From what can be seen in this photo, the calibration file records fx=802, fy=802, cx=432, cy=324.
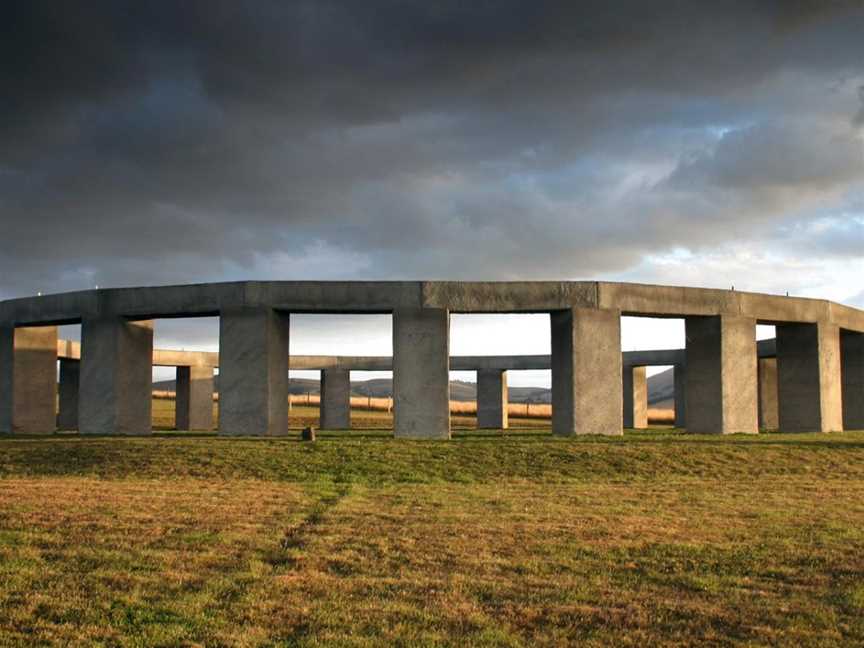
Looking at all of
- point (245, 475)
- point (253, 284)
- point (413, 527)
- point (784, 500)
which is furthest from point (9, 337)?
point (784, 500)

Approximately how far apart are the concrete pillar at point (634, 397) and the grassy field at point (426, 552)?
23418 mm

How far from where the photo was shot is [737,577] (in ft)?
27.7

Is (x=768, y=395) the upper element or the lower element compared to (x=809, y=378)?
lower

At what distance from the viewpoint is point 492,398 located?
144 ft

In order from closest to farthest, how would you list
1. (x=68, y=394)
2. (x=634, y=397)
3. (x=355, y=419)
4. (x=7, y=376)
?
(x=7, y=376) → (x=68, y=394) → (x=634, y=397) → (x=355, y=419)

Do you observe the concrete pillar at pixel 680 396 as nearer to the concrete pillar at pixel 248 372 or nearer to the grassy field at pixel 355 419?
the grassy field at pixel 355 419

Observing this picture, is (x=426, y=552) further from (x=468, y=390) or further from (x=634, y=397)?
(x=468, y=390)

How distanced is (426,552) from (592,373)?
1487cm

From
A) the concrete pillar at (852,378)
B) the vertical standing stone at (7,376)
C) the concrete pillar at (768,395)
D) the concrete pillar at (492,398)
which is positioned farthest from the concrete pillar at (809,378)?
the vertical standing stone at (7,376)

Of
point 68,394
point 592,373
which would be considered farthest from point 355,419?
point 592,373

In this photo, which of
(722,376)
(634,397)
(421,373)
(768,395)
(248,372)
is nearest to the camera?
(421,373)

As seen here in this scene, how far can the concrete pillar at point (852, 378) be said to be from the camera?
103ft

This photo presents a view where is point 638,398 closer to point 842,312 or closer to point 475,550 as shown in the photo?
point 842,312

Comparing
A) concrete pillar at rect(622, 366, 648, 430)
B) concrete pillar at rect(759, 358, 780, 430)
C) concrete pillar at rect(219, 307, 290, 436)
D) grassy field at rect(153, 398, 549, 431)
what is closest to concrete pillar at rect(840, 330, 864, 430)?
concrete pillar at rect(759, 358, 780, 430)
